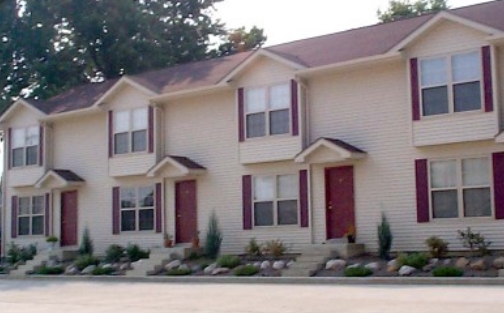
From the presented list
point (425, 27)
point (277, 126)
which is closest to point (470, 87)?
point (425, 27)

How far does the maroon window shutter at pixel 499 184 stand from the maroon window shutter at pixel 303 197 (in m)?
5.96

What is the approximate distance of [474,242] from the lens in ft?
71.9

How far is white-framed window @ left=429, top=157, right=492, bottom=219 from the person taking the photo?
73.2ft

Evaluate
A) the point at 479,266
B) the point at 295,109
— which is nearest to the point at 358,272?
the point at 479,266

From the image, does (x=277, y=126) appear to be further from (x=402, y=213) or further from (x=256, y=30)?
(x=256, y=30)

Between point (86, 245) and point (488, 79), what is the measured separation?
53.2ft

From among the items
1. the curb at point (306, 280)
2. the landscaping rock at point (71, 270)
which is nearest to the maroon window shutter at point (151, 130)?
the landscaping rock at point (71, 270)

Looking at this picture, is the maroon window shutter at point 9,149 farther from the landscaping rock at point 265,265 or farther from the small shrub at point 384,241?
the small shrub at point 384,241

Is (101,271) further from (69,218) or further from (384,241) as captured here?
(384,241)

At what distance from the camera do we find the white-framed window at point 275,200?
26031 mm

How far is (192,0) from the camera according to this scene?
1907 inches

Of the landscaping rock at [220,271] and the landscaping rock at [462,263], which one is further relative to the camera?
the landscaping rock at [220,271]

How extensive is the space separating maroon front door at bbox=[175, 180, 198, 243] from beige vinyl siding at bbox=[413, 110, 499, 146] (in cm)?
878

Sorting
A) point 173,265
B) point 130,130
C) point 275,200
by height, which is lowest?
point 173,265
